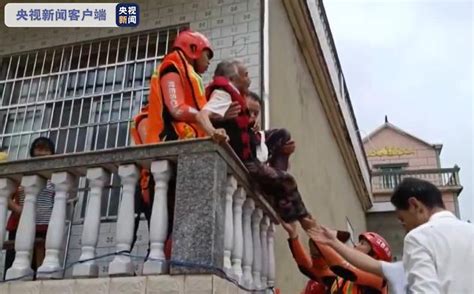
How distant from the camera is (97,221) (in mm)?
2924

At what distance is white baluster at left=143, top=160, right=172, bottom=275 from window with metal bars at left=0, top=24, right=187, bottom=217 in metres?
2.30

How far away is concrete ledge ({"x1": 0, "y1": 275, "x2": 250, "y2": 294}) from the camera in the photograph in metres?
2.56

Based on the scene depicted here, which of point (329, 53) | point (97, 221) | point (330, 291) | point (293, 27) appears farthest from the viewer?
point (329, 53)

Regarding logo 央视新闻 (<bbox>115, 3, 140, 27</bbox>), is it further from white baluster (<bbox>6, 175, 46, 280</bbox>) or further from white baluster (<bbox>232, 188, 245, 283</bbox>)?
white baluster (<bbox>232, 188, 245, 283</bbox>)

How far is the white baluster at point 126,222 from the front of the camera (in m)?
2.75

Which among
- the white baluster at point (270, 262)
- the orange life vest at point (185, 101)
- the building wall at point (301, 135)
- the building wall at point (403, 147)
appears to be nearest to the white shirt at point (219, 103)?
the orange life vest at point (185, 101)

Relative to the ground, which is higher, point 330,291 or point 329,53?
point 329,53

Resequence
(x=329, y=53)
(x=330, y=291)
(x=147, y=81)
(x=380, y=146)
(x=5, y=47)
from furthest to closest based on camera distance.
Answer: (x=380, y=146), (x=329, y=53), (x=5, y=47), (x=147, y=81), (x=330, y=291)

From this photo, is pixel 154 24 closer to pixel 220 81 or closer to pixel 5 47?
pixel 5 47

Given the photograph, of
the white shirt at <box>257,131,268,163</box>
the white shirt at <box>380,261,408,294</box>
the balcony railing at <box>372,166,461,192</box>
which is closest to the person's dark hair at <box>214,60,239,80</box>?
the white shirt at <box>257,131,268,163</box>

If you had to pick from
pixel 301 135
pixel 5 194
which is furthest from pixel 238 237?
pixel 301 135

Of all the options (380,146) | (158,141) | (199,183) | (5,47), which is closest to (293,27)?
(5,47)

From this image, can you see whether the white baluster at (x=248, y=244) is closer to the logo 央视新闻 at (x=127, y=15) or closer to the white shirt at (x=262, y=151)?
the white shirt at (x=262, y=151)

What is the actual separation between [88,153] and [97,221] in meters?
0.38
